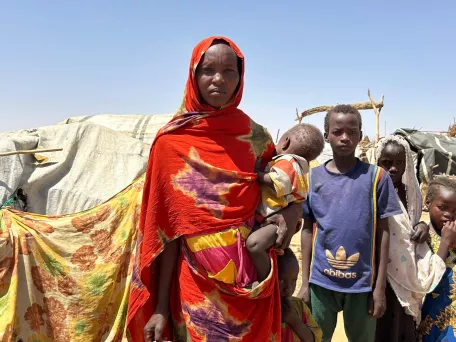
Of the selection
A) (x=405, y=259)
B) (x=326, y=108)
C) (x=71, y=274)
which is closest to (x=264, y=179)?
(x=405, y=259)

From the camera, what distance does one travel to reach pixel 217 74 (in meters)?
1.52

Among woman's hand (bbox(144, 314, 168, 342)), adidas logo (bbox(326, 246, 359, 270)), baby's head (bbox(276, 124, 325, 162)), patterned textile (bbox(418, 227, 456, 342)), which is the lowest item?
patterned textile (bbox(418, 227, 456, 342))

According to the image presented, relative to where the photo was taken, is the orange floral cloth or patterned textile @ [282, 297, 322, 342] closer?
the orange floral cloth

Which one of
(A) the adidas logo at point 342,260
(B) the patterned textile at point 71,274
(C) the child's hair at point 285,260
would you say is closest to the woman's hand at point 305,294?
(A) the adidas logo at point 342,260

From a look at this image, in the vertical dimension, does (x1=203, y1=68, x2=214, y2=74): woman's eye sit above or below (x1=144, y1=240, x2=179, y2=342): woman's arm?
above

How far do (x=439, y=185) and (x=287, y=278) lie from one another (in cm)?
132

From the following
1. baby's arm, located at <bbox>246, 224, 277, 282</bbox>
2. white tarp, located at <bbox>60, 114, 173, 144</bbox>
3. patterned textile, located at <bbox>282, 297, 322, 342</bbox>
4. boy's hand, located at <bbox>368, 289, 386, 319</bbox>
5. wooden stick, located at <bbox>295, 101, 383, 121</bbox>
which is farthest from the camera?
wooden stick, located at <bbox>295, 101, 383, 121</bbox>

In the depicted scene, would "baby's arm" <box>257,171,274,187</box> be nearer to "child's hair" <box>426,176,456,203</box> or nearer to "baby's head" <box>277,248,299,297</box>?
"baby's head" <box>277,248,299,297</box>

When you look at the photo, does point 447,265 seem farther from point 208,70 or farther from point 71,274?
point 71,274

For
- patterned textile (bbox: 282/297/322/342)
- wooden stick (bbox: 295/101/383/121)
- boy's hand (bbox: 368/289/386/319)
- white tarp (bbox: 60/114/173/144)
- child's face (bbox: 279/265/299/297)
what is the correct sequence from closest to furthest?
child's face (bbox: 279/265/299/297), patterned textile (bbox: 282/297/322/342), boy's hand (bbox: 368/289/386/319), white tarp (bbox: 60/114/173/144), wooden stick (bbox: 295/101/383/121)

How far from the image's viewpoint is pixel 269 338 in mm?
1527

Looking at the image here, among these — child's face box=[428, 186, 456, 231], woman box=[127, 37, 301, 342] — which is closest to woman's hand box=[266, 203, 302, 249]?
woman box=[127, 37, 301, 342]

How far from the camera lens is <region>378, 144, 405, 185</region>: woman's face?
8.18 ft

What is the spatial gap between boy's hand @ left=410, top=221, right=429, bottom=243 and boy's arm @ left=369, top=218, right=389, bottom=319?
0.84ft
